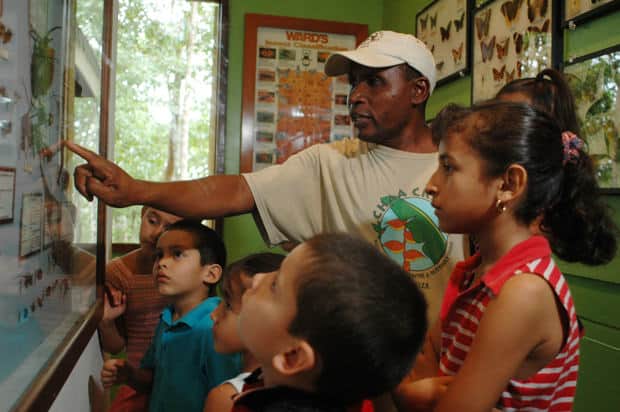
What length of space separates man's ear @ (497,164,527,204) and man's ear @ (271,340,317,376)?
41 centimetres

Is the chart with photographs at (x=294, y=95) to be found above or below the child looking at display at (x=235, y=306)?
above

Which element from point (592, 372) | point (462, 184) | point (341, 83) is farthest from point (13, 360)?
point (341, 83)

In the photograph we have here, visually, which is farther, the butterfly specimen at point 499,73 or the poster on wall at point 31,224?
the butterfly specimen at point 499,73

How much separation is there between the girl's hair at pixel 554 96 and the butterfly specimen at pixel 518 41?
23.9 inches

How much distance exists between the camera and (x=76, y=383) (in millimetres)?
1261

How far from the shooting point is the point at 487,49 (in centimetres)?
223

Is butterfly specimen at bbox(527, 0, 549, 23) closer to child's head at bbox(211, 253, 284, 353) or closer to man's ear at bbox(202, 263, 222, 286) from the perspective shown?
child's head at bbox(211, 253, 284, 353)

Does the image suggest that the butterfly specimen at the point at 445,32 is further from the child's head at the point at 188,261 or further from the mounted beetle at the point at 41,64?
the mounted beetle at the point at 41,64

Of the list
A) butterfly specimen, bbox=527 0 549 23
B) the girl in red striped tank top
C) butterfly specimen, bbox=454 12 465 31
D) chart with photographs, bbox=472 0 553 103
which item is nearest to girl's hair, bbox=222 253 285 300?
the girl in red striped tank top

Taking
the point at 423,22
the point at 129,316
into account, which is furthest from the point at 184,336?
the point at 423,22

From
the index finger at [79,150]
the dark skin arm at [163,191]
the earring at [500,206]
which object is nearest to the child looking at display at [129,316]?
the dark skin arm at [163,191]

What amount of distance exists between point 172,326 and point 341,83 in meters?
1.99

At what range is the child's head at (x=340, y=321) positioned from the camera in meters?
0.74

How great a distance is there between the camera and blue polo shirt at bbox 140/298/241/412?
143cm
